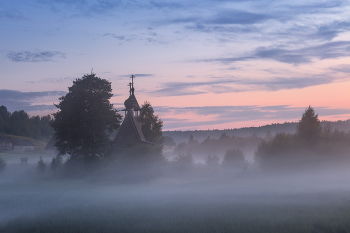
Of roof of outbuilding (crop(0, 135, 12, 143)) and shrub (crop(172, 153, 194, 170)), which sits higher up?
roof of outbuilding (crop(0, 135, 12, 143))

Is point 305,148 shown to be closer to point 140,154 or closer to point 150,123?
point 140,154

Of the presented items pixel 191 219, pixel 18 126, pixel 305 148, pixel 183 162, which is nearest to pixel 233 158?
pixel 305 148

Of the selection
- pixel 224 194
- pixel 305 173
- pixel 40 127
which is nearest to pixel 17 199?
pixel 224 194

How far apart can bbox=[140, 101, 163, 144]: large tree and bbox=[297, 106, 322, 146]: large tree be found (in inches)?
1318

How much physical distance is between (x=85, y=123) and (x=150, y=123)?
31.5m

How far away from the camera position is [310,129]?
6450 cm

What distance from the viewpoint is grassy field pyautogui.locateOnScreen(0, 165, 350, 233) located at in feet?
71.3

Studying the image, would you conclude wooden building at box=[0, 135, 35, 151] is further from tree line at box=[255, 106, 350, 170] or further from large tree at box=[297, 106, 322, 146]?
large tree at box=[297, 106, 322, 146]

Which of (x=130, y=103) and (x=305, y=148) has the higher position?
(x=130, y=103)

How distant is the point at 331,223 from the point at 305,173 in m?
30.2

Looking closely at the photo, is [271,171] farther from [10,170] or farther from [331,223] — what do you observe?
[10,170]

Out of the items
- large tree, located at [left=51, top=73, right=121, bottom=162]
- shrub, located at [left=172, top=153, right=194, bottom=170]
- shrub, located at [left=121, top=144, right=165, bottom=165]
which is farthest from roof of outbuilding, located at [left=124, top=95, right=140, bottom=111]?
shrub, located at [left=172, top=153, right=194, bottom=170]

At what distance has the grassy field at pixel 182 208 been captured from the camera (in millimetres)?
21723

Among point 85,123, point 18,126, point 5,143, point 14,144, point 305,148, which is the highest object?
point 18,126
